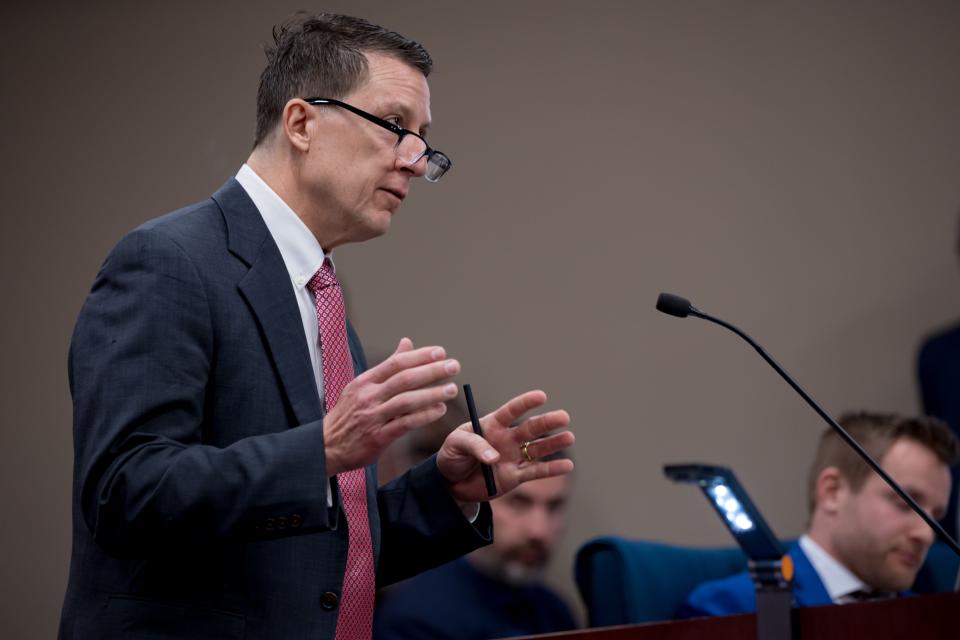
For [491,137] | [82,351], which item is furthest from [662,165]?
[82,351]

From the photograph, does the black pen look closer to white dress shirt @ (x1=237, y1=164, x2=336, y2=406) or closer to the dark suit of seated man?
white dress shirt @ (x1=237, y1=164, x2=336, y2=406)

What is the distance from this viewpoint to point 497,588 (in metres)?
2.66

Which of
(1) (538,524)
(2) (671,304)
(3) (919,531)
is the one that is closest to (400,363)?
(2) (671,304)

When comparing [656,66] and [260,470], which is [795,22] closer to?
[656,66]

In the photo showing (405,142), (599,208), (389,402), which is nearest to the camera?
(389,402)

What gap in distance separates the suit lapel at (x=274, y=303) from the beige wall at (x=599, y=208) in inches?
67.3

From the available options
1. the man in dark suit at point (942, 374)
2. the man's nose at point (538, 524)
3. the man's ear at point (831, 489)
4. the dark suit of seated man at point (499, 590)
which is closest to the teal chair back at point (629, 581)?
the dark suit of seated man at point (499, 590)

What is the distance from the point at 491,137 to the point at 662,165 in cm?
58

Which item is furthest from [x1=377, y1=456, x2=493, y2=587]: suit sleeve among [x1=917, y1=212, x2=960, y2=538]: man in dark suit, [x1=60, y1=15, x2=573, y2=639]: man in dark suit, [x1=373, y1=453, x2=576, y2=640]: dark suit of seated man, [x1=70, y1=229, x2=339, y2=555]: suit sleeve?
[x1=917, y1=212, x2=960, y2=538]: man in dark suit

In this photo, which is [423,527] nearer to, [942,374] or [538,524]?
[538,524]

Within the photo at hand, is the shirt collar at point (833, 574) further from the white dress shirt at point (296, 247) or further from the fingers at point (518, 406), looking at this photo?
the white dress shirt at point (296, 247)

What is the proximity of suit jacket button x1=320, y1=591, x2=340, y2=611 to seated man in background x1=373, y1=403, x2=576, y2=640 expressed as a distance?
98cm

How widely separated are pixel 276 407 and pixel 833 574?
1925 millimetres

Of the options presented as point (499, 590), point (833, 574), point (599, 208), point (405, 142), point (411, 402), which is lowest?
point (833, 574)
